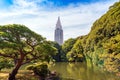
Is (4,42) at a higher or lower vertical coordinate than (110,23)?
lower

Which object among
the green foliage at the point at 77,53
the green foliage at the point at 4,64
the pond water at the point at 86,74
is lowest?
the pond water at the point at 86,74

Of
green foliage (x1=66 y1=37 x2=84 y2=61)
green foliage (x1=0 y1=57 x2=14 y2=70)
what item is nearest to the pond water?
green foliage (x1=0 y1=57 x2=14 y2=70)

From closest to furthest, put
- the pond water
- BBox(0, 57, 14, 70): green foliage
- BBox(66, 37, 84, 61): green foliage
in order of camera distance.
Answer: the pond water
BBox(0, 57, 14, 70): green foliage
BBox(66, 37, 84, 61): green foliage

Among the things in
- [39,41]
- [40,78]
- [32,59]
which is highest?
[39,41]

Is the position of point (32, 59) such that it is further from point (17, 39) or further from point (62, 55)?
point (62, 55)

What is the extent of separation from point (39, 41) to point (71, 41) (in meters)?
73.1

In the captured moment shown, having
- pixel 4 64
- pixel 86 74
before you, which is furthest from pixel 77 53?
pixel 4 64

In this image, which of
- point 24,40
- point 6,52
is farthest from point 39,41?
point 6,52

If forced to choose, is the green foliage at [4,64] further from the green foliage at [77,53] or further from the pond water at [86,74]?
the green foliage at [77,53]

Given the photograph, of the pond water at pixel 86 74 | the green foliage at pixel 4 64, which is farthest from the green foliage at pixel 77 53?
the green foliage at pixel 4 64

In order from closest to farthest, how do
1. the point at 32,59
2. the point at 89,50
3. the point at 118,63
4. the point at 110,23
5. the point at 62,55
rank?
the point at 32,59, the point at 118,63, the point at 110,23, the point at 89,50, the point at 62,55

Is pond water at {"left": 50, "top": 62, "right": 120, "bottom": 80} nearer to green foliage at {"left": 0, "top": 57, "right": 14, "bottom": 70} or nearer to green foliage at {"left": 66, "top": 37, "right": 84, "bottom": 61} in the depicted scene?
green foliage at {"left": 0, "top": 57, "right": 14, "bottom": 70}

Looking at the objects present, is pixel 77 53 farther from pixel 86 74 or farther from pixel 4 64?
pixel 4 64

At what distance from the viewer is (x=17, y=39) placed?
2686cm
